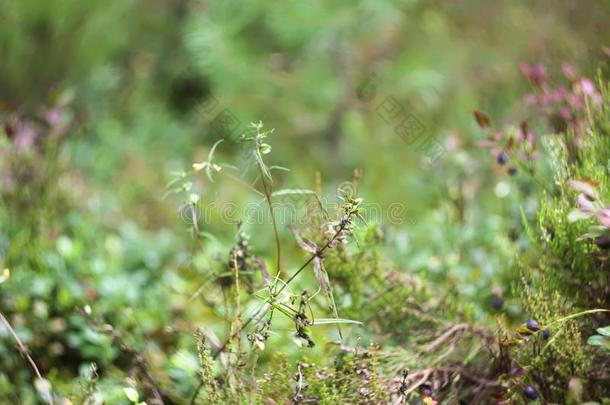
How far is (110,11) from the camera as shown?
12.2 feet

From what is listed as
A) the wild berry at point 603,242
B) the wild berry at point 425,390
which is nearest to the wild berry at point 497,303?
the wild berry at point 425,390

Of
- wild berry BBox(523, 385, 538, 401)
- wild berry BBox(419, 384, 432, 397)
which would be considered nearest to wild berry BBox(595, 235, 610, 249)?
wild berry BBox(523, 385, 538, 401)

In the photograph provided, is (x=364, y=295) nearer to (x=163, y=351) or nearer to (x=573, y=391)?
(x=573, y=391)

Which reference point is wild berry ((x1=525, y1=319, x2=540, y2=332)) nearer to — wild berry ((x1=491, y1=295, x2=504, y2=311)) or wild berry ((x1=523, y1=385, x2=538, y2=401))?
wild berry ((x1=523, y1=385, x2=538, y2=401))

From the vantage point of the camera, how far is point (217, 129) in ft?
12.2

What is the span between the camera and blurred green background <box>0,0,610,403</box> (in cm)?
205

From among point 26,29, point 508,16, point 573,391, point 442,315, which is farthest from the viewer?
point 508,16

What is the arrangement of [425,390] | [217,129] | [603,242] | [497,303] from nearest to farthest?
1. [603,242]
2. [425,390]
3. [497,303]
4. [217,129]

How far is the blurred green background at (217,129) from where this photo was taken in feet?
6.73

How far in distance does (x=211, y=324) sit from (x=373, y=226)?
806mm

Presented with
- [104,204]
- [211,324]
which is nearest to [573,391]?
[211,324]

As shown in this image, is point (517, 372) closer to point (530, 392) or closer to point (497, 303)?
point (530, 392)

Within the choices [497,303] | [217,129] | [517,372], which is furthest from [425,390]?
[217,129]

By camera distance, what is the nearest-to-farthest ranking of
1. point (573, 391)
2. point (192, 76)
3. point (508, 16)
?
point (573, 391), point (192, 76), point (508, 16)
